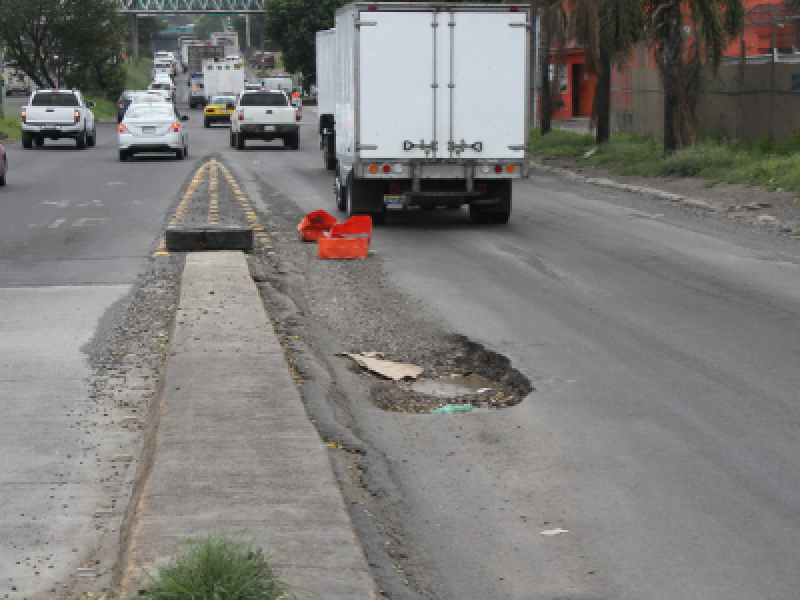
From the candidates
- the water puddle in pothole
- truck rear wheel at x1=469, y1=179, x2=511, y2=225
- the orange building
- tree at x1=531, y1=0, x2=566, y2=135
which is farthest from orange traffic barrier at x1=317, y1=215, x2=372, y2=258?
tree at x1=531, y1=0, x2=566, y2=135

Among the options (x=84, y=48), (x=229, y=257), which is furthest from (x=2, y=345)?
(x=84, y=48)

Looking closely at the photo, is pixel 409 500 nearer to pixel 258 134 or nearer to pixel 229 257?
pixel 229 257

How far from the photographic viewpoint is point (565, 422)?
7.18m

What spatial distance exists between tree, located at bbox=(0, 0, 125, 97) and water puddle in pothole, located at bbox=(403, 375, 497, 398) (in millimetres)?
64089

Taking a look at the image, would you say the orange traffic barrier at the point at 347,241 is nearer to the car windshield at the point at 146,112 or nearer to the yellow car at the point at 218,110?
the car windshield at the point at 146,112

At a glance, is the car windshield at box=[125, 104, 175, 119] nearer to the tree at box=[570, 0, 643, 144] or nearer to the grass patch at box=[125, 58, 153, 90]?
the tree at box=[570, 0, 643, 144]

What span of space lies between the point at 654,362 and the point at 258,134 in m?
33.9

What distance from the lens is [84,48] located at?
2886 inches

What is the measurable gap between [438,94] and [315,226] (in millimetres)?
2814

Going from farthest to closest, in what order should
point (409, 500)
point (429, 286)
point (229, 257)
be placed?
point (229, 257) → point (429, 286) → point (409, 500)

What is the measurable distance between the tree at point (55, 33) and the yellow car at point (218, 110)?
1460cm

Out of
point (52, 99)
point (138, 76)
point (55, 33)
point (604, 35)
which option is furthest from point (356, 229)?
point (138, 76)

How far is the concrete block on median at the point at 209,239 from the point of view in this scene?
14297 mm

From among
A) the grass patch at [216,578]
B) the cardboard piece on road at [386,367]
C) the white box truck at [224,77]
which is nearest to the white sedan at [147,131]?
the cardboard piece on road at [386,367]
